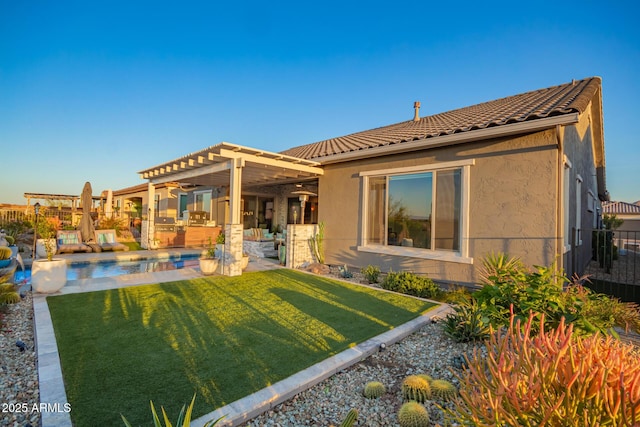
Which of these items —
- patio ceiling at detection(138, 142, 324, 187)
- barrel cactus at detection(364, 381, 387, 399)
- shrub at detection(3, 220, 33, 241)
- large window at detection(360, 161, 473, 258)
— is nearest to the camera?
barrel cactus at detection(364, 381, 387, 399)

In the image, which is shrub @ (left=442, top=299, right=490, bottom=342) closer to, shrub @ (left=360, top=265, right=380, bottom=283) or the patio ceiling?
shrub @ (left=360, top=265, right=380, bottom=283)

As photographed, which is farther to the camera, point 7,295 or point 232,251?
point 232,251

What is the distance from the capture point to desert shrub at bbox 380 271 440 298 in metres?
7.61

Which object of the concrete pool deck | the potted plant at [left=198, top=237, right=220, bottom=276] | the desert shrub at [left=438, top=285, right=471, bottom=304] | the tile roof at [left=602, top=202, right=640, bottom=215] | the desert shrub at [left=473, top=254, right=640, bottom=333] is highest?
the tile roof at [left=602, top=202, right=640, bottom=215]

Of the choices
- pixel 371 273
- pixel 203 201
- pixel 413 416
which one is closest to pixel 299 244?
pixel 371 273

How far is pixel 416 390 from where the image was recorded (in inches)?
131

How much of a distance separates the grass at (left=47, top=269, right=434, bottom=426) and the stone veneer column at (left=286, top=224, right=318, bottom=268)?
276cm

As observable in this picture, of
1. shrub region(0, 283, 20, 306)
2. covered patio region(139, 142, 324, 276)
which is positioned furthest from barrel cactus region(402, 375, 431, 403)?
shrub region(0, 283, 20, 306)

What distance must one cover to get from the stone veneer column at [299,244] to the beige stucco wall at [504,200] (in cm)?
315

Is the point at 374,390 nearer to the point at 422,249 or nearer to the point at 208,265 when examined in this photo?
the point at 422,249

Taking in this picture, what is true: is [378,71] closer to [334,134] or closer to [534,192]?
[334,134]

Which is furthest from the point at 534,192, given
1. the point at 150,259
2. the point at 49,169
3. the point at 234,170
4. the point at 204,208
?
the point at 49,169

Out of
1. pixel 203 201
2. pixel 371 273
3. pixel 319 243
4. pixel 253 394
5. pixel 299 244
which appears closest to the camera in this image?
pixel 253 394

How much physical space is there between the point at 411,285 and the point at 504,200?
304 centimetres
